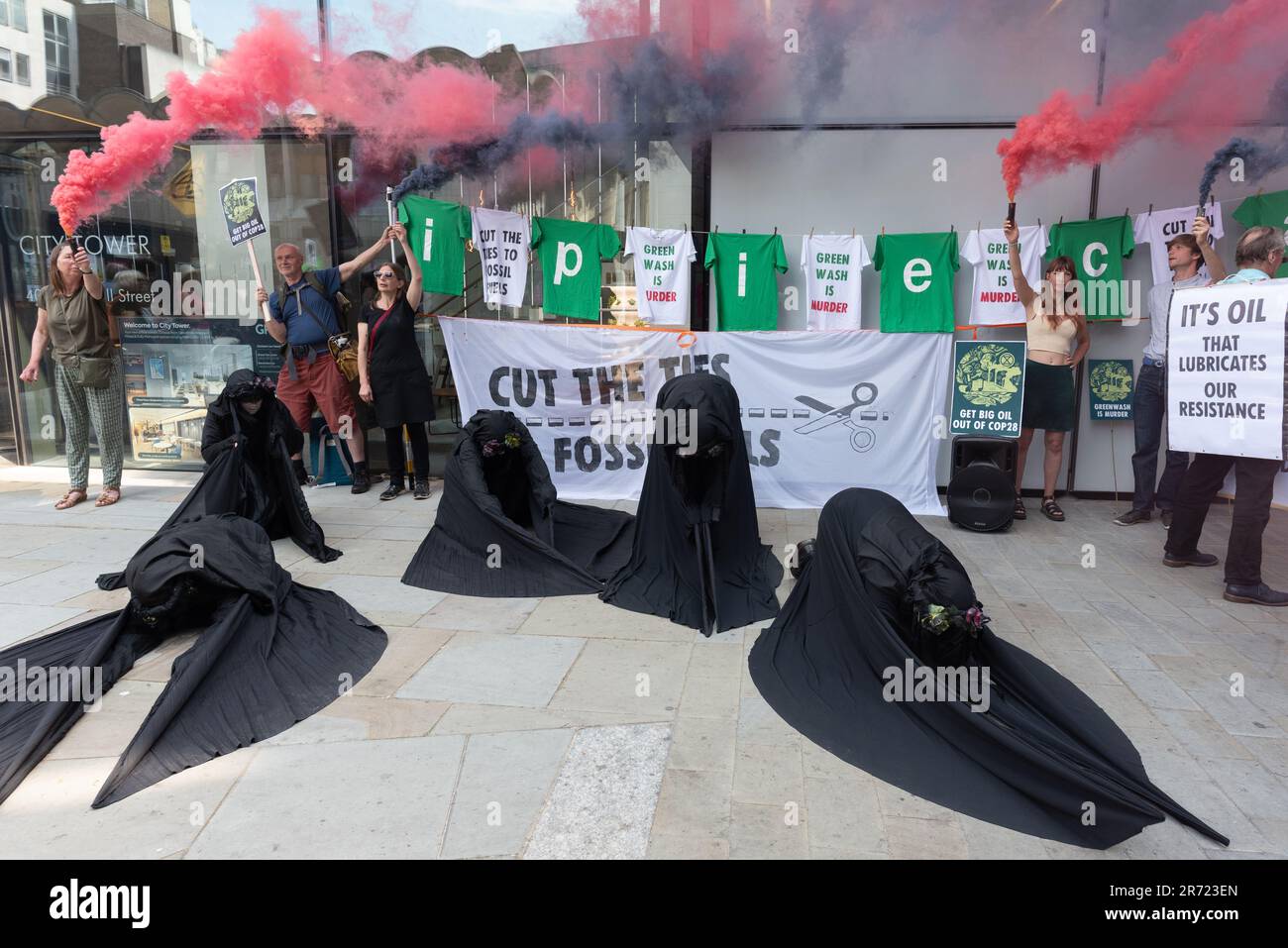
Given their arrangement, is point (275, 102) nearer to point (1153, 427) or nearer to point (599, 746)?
point (599, 746)

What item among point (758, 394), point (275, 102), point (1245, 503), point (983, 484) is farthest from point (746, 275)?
point (275, 102)

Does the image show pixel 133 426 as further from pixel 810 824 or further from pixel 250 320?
pixel 810 824

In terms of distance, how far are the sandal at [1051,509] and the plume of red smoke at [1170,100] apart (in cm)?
270

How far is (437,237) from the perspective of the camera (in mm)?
7562

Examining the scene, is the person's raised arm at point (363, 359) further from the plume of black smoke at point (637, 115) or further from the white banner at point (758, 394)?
the plume of black smoke at point (637, 115)

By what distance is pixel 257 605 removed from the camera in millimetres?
4344

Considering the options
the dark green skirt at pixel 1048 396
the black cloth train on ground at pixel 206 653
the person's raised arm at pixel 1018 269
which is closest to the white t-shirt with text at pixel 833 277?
the person's raised arm at pixel 1018 269

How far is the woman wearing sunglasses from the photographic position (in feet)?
24.6

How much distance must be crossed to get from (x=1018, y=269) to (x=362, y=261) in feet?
19.8

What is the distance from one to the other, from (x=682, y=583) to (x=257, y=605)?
2414 millimetres

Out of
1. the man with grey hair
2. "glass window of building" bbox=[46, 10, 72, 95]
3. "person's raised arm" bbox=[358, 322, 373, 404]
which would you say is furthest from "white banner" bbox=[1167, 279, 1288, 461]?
"glass window of building" bbox=[46, 10, 72, 95]

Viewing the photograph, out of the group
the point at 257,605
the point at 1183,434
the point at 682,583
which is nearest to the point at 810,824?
the point at 682,583

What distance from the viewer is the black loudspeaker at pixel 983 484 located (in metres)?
6.64

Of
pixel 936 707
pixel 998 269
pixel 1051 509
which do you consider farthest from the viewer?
pixel 998 269
